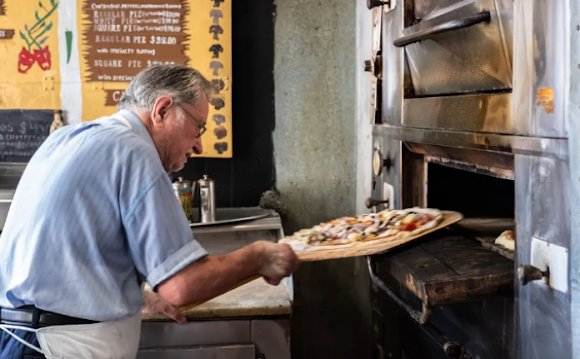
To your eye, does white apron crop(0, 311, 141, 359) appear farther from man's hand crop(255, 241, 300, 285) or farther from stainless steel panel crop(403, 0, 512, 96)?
stainless steel panel crop(403, 0, 512, 96)

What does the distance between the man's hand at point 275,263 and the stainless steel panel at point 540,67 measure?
0.75 m

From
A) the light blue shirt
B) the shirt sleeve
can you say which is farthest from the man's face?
the shirt sleeve

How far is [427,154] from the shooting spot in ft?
7.06

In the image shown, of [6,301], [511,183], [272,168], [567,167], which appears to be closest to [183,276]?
[6,301]

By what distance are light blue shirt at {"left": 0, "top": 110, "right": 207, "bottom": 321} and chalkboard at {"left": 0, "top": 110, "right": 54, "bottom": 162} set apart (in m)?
1.70

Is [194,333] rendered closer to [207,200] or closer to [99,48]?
[207,200]

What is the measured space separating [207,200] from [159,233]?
4.92 feet

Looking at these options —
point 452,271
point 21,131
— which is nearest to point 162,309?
point 452,271

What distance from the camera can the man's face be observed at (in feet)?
6.07

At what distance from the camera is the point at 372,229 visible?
201cm

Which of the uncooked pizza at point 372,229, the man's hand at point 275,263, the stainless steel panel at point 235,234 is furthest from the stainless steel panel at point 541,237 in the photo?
the stainless steel panel at point 235,234

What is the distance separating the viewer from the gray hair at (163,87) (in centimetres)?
184

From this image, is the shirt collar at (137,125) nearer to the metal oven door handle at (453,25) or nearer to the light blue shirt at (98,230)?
the light blue shirt at (98,230)

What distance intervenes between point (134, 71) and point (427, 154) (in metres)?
1.76
